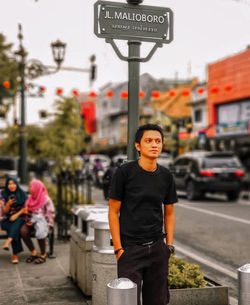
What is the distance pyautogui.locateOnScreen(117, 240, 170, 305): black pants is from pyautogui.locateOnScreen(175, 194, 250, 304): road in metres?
2.13

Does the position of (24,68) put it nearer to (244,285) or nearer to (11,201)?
(11,201)

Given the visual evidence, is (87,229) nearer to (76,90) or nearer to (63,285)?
(63,285)

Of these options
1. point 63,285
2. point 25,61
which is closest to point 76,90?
point 25,61

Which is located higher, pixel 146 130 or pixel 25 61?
pixel 25 61

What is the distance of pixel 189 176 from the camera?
18953mm

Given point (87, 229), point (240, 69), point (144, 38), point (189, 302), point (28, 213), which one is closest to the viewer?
point (144, 38)

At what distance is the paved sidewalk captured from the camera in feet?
17.9

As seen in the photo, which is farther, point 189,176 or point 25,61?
point 189,176

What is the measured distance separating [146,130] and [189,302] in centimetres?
214

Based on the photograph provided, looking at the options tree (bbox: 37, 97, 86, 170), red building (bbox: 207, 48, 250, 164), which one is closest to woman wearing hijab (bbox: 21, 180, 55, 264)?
tree (bbox: 37, 97, 86, 170)

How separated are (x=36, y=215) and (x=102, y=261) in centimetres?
315

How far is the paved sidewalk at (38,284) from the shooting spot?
5.44 m

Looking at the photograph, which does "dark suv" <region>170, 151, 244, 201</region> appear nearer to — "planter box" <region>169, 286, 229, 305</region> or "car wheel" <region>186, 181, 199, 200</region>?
"car wheel" <region>186, 181, 199, 200</region>

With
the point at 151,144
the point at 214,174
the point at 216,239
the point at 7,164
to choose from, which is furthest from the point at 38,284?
the point at 7,164
